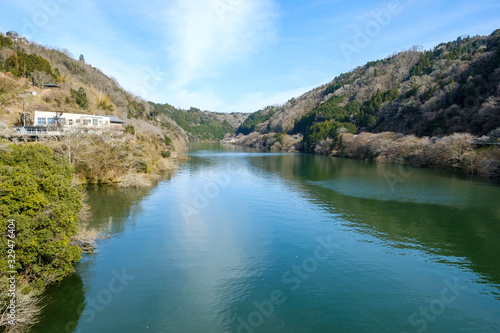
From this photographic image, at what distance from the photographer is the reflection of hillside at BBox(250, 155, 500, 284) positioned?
16.2m

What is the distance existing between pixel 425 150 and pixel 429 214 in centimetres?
3503

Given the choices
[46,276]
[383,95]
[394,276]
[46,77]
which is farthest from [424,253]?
[383,95]

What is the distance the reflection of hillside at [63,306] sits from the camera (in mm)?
9594

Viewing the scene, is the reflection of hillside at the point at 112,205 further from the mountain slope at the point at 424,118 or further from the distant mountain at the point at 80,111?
the mountain slope at the point at 424,118

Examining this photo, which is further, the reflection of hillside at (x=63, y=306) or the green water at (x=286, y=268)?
the green water at (x=286, y=268)

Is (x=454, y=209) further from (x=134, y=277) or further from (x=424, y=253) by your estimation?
(x=134, y=277)

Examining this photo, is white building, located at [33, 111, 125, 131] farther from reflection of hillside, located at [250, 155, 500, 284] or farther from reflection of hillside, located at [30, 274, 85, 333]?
reflection of hillside, located at [250, 155, 500, 284]

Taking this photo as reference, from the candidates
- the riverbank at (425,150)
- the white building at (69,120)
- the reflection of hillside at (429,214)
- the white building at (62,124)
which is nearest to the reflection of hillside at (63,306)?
the reflection of hillside at (429,214)

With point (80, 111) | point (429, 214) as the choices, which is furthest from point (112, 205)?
point (80, 111)

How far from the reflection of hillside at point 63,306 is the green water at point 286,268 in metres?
0.04

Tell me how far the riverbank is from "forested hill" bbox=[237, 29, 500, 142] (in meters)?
5.41

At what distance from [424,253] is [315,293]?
7897 millimetres

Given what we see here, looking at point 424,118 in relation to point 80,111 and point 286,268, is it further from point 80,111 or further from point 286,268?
point 80,111

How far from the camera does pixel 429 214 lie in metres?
23.0
